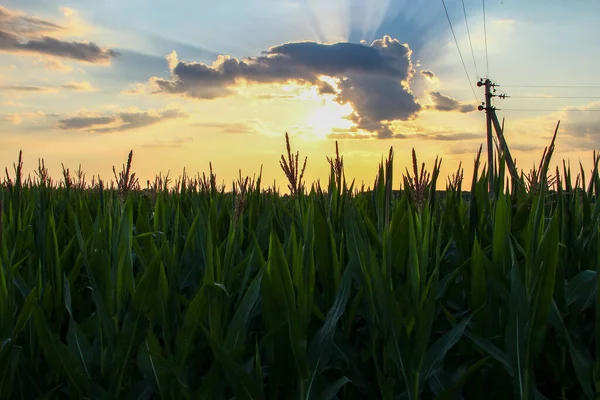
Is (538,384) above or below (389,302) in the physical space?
below

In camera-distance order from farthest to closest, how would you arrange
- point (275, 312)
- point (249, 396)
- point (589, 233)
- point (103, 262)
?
1. point (589, 233)
2. point (103, 262)
3. point (275, 312)
4. point (249, 396)

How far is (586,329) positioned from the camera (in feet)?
6.22

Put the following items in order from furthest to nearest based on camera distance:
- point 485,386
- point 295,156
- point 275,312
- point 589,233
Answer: point 589,233, point 295,156, point 485,386, point 275,312

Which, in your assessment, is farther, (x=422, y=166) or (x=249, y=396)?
(x=422, y=166)

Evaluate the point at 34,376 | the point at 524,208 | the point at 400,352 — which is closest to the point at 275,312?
the point at 400,352

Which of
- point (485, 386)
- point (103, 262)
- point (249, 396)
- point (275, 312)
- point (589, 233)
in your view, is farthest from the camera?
point (589, 233)

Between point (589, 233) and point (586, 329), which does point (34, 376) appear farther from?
point (589, 233)

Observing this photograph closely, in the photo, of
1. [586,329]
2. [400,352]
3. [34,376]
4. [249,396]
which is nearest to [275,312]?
[249,396]

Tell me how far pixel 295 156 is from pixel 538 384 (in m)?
1.19

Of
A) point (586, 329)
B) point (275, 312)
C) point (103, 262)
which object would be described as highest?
point (103, 262)

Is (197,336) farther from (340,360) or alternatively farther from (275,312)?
(340,360)

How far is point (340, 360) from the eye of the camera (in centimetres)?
170

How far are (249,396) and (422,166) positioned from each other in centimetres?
100

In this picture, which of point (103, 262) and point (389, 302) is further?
point (103, 262)
